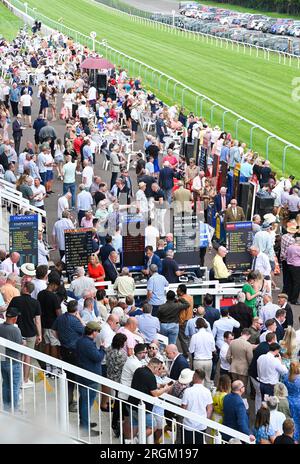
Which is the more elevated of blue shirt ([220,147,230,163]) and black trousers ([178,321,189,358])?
blue shirt ([220,147,230,163])

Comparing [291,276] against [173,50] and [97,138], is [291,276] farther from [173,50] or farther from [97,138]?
[173,50]

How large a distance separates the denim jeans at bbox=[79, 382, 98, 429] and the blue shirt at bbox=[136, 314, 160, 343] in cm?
264

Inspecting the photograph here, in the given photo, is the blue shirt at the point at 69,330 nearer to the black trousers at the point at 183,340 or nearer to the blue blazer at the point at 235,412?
the blue blazer at the point at 235,412

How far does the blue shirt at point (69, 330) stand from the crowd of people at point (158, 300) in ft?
0.04

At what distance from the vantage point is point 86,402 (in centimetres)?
955

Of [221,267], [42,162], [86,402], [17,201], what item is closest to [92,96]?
[42,162]

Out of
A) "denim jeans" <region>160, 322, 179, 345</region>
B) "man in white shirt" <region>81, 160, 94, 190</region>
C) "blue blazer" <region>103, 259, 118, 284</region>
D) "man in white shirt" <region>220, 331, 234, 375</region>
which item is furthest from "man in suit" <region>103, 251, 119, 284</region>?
"man in white shirt" <region>81, 160, 94, 190</region>

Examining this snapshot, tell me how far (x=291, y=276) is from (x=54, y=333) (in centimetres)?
650

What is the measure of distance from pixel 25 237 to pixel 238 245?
372 centimetres

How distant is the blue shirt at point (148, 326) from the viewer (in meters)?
12.3

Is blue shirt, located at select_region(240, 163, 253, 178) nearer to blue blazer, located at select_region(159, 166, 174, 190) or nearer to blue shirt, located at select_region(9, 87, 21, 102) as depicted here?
blue blazer, located at select_region(159, 166, 174, 190)

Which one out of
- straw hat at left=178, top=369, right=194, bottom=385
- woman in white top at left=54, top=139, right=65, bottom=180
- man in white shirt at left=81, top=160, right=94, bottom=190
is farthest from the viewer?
woman in white top at left=54, top=139, right=65, bottom=180

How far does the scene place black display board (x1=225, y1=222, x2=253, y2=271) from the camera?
16.5 m

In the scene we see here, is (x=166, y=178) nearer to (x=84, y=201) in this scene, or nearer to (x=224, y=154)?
(x=224, y=154)
